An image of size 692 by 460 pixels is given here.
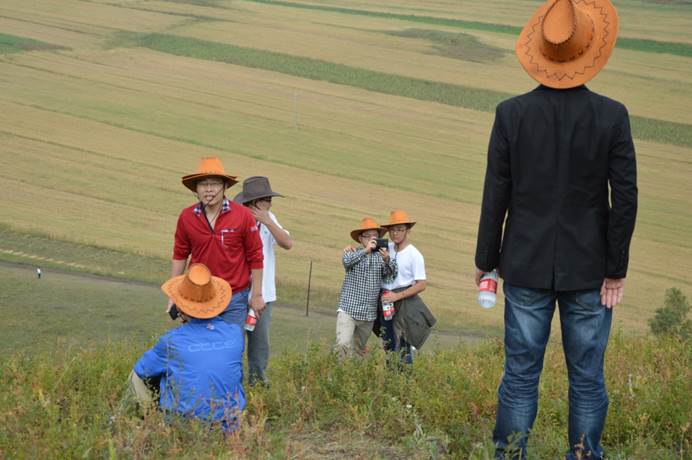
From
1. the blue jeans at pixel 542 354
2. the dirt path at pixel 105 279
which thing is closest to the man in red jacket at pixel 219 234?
the blue jeans at pixel 542 354

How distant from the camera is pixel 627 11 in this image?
2987 inches

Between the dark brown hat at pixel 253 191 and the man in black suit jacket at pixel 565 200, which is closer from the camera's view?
the man in black suit jacket at pixel 565 200

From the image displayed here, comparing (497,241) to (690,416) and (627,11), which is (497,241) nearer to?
(690,416)

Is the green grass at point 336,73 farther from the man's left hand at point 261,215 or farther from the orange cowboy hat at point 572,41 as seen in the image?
the orange cowboy hat at point 572,41

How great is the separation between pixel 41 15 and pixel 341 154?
27.3 metres

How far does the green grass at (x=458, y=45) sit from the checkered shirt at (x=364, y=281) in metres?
55.7

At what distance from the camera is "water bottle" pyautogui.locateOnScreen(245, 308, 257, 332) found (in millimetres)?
7491

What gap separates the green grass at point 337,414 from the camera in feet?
15.6

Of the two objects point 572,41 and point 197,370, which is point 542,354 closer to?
point 572,41

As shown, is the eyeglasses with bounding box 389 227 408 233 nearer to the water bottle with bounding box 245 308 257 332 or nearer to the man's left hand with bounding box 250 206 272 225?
the man's left hand with bounding box 250 206 272 225

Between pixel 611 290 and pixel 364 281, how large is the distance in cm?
442

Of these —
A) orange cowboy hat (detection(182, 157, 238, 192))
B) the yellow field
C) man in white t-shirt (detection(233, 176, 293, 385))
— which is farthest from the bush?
orange cowboy hat (detection(182, 157, 238, 192))

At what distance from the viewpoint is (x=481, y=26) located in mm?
73125

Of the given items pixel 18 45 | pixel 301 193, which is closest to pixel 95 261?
pixel 301 193
